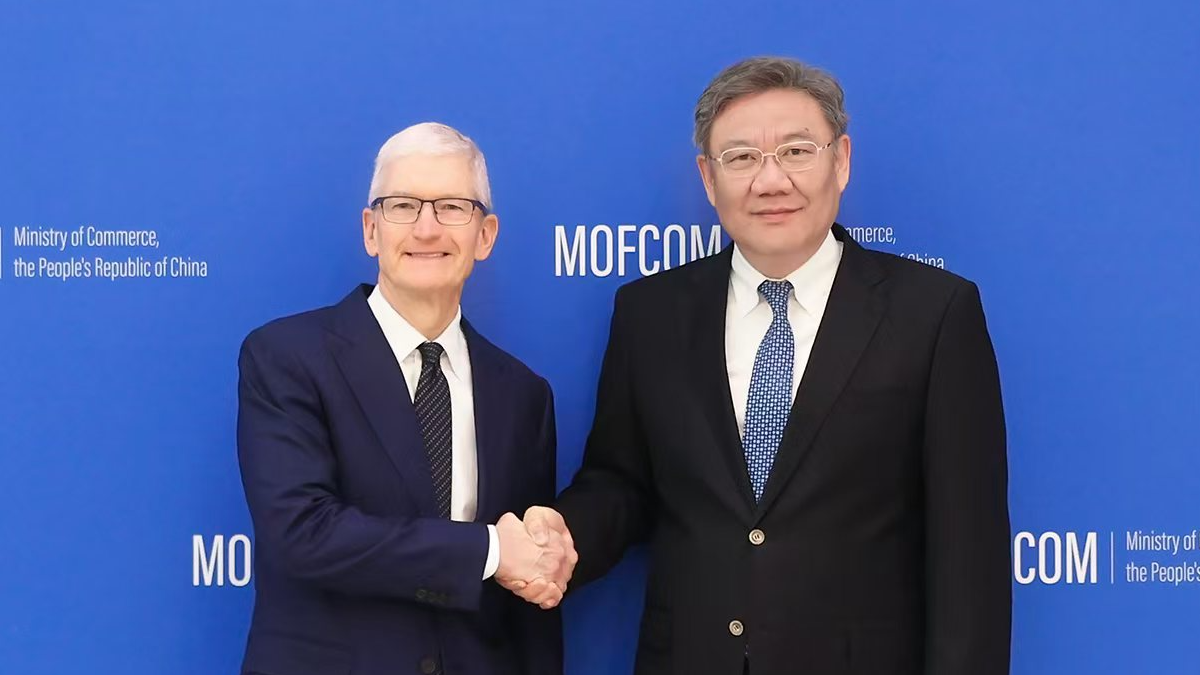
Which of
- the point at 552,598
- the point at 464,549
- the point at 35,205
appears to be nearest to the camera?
the point at 464,549

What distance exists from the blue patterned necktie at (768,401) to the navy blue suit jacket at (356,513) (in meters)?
0.44

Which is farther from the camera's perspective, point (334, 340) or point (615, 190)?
point (615, 190)

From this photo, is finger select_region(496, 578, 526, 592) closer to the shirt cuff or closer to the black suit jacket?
the shirt cuff

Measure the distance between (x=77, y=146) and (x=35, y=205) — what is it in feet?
0.50

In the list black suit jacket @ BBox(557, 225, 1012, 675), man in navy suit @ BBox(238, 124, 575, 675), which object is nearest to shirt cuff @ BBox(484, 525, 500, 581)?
man in navy suit @ BBox(238, 124, 575, 675)

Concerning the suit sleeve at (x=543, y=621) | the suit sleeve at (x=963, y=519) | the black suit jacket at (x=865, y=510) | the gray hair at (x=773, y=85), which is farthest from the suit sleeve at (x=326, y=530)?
the gray hair at (x=773, y=85)

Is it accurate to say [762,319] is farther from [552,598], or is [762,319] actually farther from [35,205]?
[35,205]

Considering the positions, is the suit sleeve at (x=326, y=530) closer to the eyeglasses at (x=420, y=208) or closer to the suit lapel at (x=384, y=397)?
the suit lapel at (x=384, y=397)

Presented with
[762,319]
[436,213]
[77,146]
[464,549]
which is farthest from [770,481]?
[77,146]

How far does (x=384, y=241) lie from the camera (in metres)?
2.01

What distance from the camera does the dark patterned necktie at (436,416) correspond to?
202 centimetres

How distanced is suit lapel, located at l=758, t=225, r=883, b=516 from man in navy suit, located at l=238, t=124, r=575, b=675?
437 mm

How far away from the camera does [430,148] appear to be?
2033 millimetres

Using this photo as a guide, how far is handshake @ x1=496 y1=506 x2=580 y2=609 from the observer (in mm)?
1938
